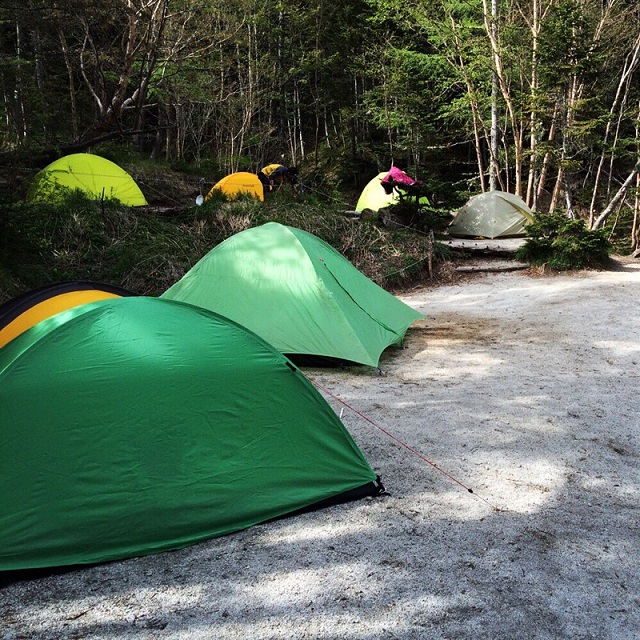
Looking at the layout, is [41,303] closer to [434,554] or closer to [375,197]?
[434,554]

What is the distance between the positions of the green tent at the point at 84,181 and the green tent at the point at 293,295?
5.23 meters

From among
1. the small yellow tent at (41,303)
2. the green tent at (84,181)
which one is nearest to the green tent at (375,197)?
the green tent at (84,181)

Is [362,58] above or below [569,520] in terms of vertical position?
above

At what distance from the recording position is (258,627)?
96.3 inches

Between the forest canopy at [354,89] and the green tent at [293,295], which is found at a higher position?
the forest canopy at [354,89]

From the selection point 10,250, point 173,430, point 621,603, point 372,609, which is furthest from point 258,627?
point 10,250

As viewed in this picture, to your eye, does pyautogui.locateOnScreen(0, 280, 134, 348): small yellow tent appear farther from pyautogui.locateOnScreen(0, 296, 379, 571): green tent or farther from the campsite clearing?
the campsite clearing

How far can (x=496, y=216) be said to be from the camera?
47.0ft

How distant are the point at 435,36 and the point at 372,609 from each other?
16.8 metres

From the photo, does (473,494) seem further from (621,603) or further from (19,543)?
(19,543)

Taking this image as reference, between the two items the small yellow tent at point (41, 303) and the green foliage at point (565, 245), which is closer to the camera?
the small yellow tent at point (41, 303)

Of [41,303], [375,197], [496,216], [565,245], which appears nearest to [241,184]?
[375,197]

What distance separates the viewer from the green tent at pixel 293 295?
235 inches

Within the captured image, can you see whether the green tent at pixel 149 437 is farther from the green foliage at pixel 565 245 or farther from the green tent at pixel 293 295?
the green foliage at pixel 565 245
